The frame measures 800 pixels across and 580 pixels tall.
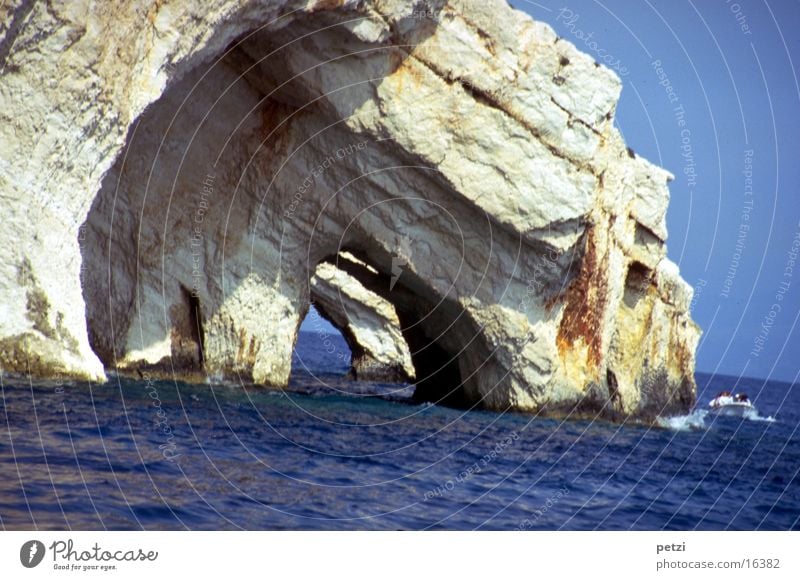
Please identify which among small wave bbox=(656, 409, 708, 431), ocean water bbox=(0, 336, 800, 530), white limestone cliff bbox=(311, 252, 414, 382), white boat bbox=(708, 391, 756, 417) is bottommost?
ocean water bbox=(0, 336, 800, 530)

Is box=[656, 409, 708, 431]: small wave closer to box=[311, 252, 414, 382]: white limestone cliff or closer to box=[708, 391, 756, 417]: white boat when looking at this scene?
box=[311, 252, 414, 382]: white limestone cliff

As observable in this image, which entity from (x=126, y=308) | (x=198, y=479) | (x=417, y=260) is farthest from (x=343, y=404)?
(x=198, y=479)

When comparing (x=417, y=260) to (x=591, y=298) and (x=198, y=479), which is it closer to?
(x=591, y=298)

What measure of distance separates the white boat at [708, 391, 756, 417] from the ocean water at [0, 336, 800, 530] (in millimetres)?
26474

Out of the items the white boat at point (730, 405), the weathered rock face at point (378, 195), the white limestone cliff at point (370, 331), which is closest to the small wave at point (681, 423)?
the weathered rock face at point (378, 195)

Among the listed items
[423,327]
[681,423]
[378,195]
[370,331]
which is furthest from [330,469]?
[370,331]

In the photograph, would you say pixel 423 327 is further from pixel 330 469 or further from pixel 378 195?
pixel 330 469

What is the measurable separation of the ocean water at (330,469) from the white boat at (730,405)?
26474 mm

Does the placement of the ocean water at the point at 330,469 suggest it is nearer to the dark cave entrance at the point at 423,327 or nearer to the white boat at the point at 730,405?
the dark cave entrance at the point at 423,327

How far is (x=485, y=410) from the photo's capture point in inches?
1052

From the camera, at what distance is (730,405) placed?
5266cm

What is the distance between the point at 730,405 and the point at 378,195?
34292 mm

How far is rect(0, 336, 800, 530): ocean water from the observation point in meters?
10.2

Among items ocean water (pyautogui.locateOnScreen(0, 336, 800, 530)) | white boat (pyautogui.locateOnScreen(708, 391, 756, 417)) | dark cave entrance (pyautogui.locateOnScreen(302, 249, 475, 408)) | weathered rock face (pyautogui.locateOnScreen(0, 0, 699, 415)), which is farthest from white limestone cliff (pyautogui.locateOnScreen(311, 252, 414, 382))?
white boat (pyautogui.locateOnScreen(708, 391, 756, 417))
